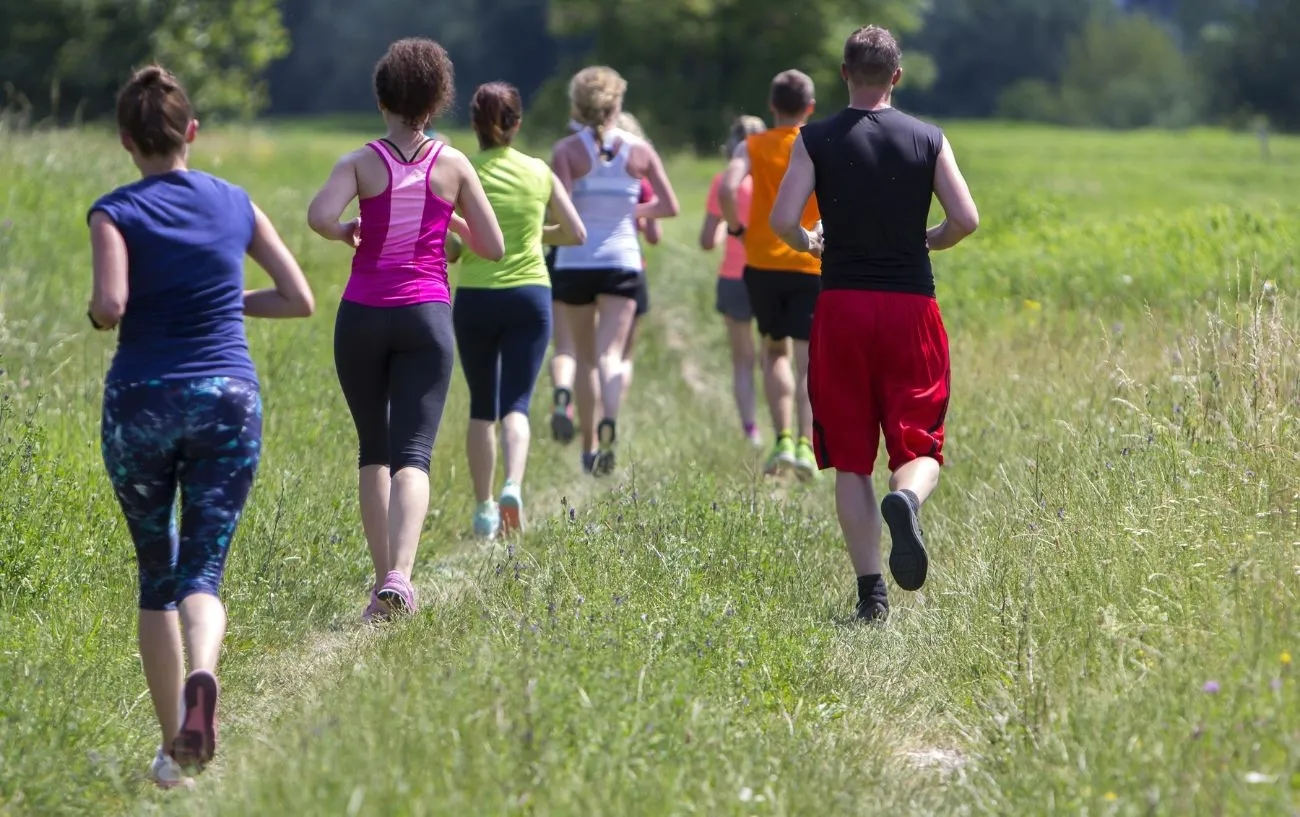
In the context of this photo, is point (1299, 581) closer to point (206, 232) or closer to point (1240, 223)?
point (206, 232)

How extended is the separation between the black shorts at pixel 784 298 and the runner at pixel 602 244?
620mm

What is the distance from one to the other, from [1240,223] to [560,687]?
845cm

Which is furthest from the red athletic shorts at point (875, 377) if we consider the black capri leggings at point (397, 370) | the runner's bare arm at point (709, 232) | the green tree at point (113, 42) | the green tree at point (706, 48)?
the green tree at point (706, 48)

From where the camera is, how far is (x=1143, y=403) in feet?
21.8

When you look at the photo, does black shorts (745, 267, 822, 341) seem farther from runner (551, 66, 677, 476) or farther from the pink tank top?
the pink tank top

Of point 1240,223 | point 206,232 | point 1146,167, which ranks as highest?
point 206,232

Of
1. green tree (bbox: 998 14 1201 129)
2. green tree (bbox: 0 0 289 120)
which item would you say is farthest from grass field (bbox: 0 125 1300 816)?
green tree (bbox: 998 14 1201 129)

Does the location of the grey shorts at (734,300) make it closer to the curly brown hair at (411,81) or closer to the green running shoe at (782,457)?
the green running shoe at (782,457)

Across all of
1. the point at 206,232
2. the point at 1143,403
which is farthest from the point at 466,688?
the point at 1143,403

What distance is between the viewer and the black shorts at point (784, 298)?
835 cm

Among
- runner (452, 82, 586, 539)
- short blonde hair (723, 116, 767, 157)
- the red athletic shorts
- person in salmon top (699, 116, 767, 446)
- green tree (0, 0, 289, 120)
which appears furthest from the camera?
green tree (0, 0, 289, 120)

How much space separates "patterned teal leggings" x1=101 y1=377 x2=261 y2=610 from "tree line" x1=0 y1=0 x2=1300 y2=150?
10957 mm

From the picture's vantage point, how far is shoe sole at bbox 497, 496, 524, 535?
7.21m

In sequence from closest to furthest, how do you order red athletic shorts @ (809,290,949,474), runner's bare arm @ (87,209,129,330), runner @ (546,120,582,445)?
runner's bare arm @ (87,209,129,330) → red athletic shorts @ (809,290,949,474) → runner @ (546,120,582,445)
